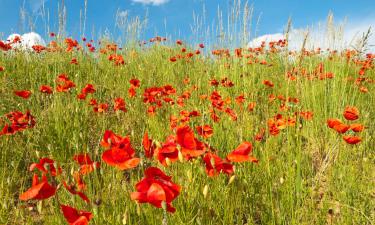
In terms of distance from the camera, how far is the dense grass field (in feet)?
4.48

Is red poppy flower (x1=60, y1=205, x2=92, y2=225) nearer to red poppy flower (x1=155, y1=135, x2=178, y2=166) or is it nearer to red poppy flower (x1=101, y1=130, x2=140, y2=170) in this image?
red poppy flower (x1=101, y1=130, x2=140, y2=170)

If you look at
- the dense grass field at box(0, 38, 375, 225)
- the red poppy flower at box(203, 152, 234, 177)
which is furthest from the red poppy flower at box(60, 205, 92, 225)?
the red poppy flower at box(203, 152, 234, 177)

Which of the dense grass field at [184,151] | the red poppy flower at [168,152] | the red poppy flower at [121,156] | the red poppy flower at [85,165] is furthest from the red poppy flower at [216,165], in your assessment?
the red poppy flower at [85,165]

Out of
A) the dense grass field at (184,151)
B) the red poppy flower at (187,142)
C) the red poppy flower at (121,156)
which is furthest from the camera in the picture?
the dense grass field at (184,151)

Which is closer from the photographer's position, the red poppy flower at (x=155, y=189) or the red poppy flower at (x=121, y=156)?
the red poppy flower at (x=155, y=189)

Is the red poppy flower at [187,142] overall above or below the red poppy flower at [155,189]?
above

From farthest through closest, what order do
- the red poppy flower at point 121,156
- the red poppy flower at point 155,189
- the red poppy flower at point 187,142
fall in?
the red poppy flower at point 187,142
the red poppy flower at point 121,156
the red poppy flower at point 155,189

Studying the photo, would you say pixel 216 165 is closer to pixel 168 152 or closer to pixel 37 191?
pixel 168 152

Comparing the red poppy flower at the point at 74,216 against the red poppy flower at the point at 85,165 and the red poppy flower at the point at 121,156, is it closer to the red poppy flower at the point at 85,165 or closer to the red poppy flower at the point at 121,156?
the red poppy flower at the point at 121,156

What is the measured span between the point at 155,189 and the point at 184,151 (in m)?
0.36

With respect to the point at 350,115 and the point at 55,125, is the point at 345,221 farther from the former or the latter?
the point at 55,125

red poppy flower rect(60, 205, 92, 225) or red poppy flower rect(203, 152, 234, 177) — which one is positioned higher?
red poppy flower rect(203, 152, 234, 177)

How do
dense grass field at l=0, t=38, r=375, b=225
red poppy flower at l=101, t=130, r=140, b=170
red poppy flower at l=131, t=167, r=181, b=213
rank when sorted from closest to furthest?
red poppy flower at l=131, t=167, r=181, b=213
red poppy flower at l=101, t=130, r=140, b=170
dense grass field at l=0, t=38, r=375, b=225

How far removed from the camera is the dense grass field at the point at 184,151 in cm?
137
